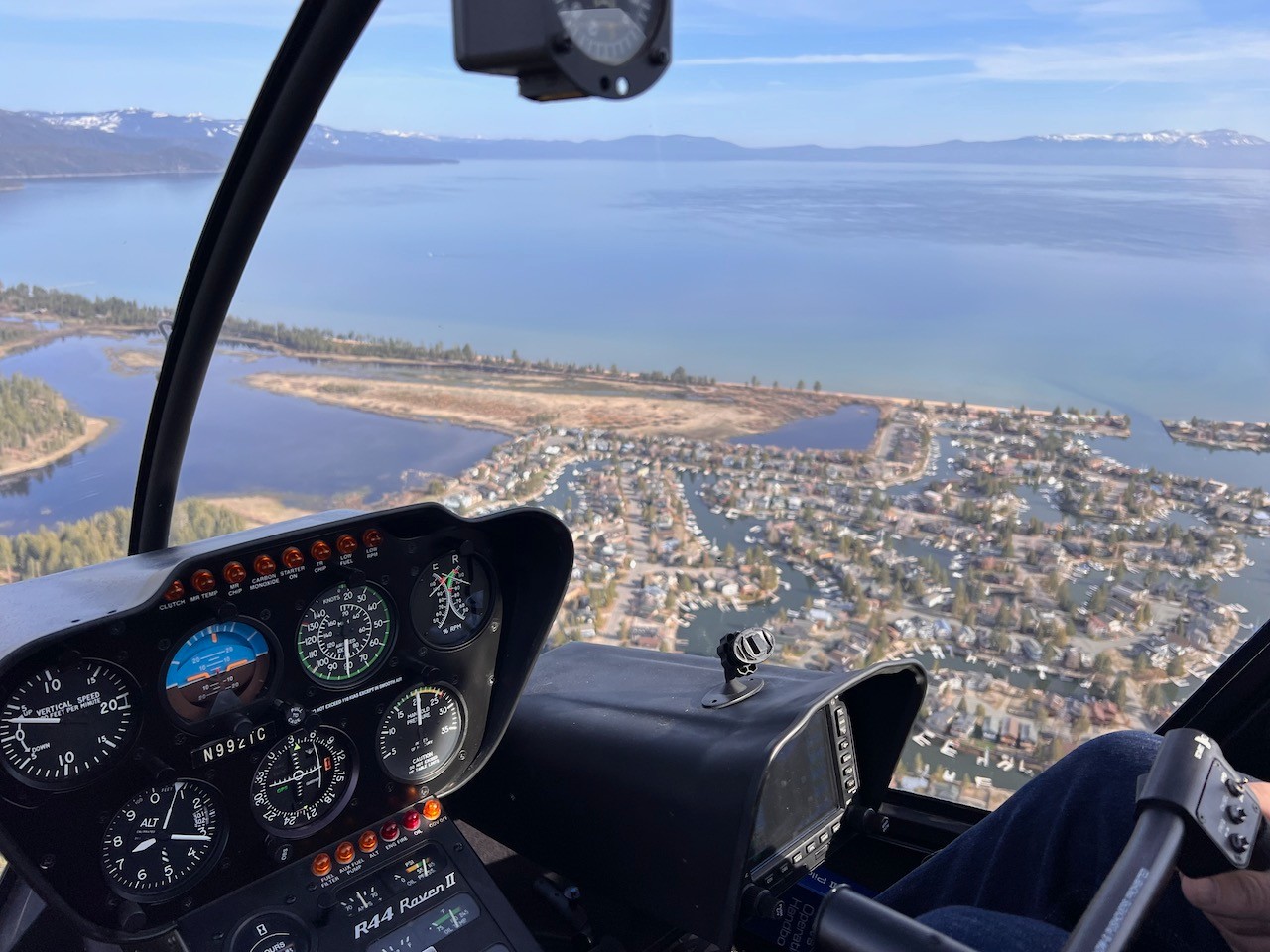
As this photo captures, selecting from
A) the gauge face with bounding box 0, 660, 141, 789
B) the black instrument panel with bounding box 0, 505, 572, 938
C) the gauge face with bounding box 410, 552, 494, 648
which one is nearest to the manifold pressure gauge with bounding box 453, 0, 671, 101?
the black instrument panel with bounding box 0, 505, 572, 938

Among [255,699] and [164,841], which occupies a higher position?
[255,699]

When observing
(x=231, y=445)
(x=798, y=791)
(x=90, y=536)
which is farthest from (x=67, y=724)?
(x=798, y=791)

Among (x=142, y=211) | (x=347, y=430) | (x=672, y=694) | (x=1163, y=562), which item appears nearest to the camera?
(x=672, y=694)

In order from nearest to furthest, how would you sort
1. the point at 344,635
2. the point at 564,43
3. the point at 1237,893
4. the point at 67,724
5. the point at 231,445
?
the point at 564,43 → the point at 1237,893 → the point at 67,724 → the point at 344,635 → the point at 231,445

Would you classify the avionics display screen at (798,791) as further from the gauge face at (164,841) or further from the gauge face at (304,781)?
the gauge face at (164,841)

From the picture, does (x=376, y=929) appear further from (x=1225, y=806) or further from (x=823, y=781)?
(x=1225, y=806)

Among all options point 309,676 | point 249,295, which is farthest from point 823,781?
point 249,295

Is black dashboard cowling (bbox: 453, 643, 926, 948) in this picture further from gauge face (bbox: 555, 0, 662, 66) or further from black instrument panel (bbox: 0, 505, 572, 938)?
gauge face (bbox: 555, 0, 662, 66)

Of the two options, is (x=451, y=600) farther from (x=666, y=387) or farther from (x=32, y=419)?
(x=666, y=387)
